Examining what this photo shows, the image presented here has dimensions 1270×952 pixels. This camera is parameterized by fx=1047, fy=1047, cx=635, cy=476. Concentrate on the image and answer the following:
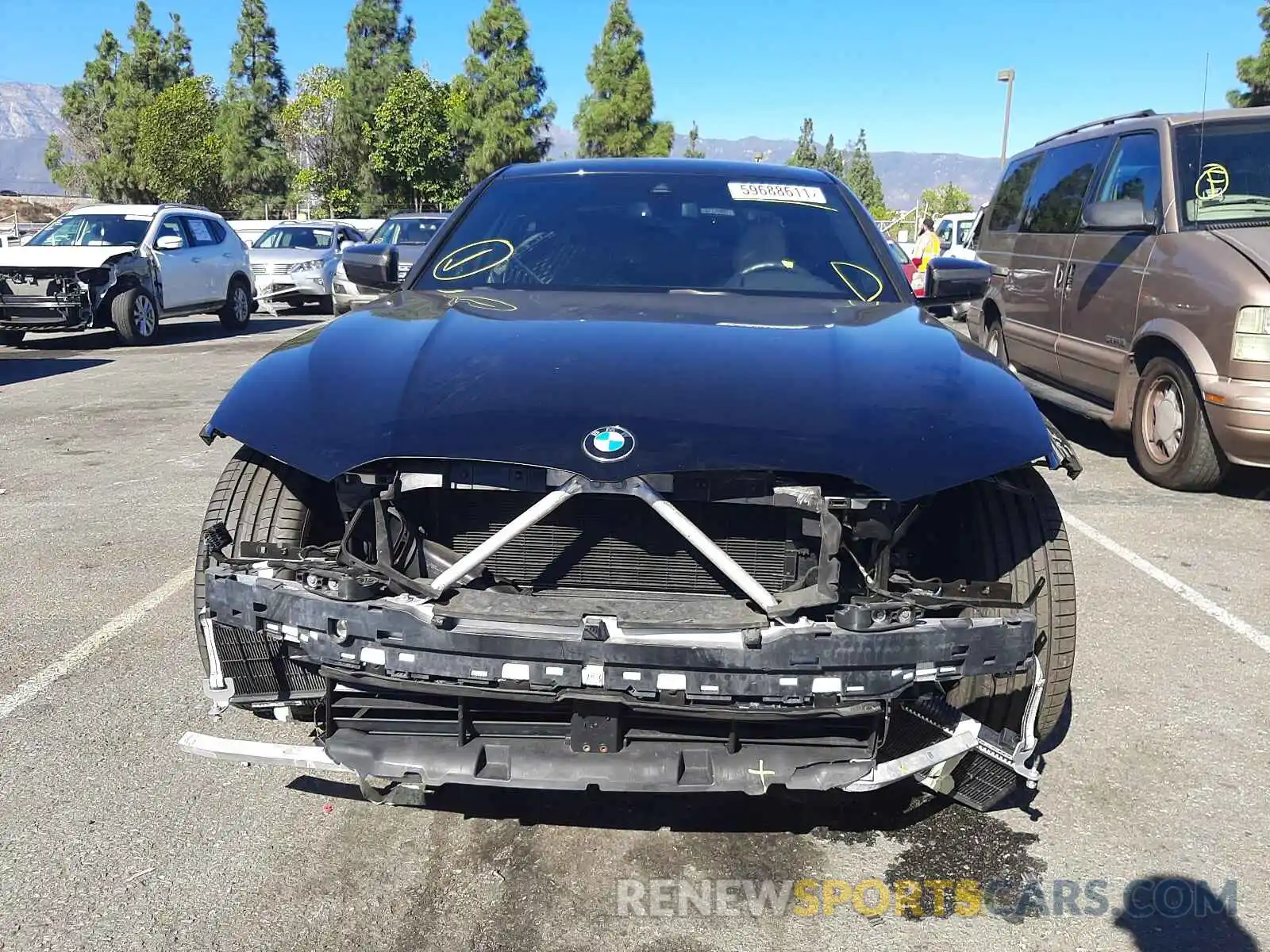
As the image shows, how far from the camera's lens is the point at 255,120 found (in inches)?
1953

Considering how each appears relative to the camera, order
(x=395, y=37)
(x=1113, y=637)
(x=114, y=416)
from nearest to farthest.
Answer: (x=1113, y=637) → (x=114, y=416) → (x=395, y=37)

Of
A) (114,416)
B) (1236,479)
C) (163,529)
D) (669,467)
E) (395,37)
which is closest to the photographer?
(669,467)

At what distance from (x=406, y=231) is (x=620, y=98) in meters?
38.1

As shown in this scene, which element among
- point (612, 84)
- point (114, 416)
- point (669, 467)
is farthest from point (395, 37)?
point (669, 467)

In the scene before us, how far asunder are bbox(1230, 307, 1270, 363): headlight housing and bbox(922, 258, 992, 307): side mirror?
7.42 ft

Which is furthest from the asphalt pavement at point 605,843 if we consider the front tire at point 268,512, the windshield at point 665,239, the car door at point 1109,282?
the car door at point 1109,282

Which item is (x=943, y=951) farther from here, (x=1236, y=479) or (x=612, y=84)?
(x=612, y=84)

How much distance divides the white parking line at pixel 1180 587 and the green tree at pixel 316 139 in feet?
149

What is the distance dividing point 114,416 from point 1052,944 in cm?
797

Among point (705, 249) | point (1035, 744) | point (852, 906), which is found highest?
point (705, 249)

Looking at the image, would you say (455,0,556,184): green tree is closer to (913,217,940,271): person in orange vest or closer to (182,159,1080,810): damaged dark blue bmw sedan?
(913,217,940,271): person in orange vest

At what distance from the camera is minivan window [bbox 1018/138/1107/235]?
7.16 meters

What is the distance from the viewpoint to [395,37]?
50.5 meters

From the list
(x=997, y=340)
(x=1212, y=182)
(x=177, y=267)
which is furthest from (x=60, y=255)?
(x=1212, y=182)
